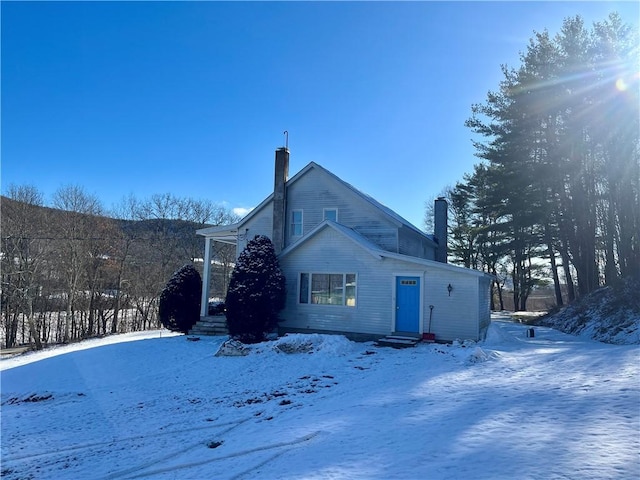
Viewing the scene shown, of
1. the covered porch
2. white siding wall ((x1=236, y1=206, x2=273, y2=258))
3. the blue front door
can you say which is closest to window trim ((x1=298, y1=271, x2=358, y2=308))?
the blue front door

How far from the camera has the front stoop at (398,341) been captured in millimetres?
12703

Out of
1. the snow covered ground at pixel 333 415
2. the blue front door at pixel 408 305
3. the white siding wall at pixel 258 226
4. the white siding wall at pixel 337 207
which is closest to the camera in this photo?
the snow covered ground at pixel 333 415

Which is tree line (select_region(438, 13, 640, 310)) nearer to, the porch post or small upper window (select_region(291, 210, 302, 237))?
small upper window (select_region(291, 210, 302, 237))

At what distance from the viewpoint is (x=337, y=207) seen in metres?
17.1

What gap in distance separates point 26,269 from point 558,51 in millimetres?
32590

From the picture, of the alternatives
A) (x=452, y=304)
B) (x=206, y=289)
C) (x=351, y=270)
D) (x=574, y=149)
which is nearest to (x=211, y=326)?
(x=206, y=289)

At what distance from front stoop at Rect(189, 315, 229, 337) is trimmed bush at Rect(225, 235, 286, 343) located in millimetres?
1409

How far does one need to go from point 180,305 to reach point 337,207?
800 centimetres

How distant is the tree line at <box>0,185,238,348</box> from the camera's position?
23.7m

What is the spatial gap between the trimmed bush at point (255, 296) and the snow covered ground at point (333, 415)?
2133 mm

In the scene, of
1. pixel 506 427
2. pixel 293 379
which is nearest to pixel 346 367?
pixel 293 379


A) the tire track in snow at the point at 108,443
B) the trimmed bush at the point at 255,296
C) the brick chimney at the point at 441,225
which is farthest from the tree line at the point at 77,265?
the brick chimney at the point at 441,225

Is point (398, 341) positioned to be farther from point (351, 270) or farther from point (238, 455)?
point (238, 455)

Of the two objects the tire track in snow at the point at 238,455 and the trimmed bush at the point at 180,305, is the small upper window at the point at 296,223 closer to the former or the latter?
A: the trimmed bush at the point at 180,305
